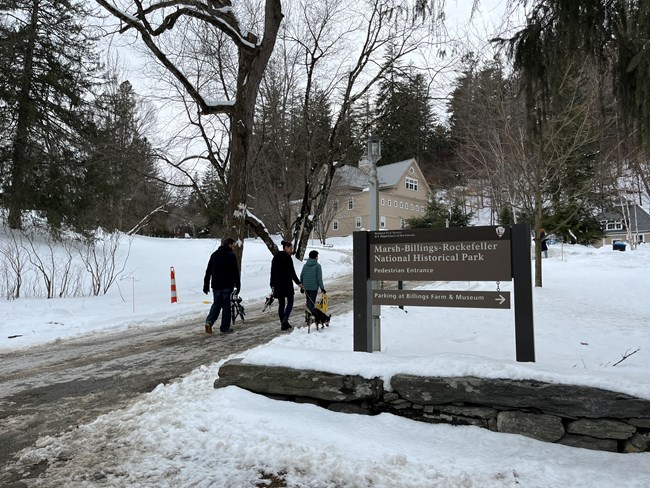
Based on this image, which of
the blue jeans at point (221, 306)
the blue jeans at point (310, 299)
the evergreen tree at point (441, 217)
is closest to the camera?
the blue jeans at point (310, 299)

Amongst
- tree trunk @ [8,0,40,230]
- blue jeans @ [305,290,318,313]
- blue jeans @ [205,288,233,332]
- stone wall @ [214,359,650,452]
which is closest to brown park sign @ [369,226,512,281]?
stone wall @ [214,359,650,452]

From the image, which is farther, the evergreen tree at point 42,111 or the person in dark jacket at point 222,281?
the evergreen tree at point 42,111

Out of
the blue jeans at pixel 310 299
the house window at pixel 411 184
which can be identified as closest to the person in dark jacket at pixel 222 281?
the blue jeans at pixel 310 299

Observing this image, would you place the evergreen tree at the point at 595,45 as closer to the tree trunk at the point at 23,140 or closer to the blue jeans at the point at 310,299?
the blue jeans at the point at 310,299

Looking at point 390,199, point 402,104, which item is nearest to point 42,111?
point 402,104

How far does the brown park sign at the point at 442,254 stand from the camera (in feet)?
14.5

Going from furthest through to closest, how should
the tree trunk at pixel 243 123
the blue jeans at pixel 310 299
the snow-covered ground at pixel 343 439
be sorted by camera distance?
1. the tree trunk at pixel 243 123
2. the blue jeans at pixel 310 299
3. the snow-covered ground at pixel 343 439

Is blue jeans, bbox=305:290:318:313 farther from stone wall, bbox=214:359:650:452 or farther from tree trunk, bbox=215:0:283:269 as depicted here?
tree trunk, bbox=215:0:283:269

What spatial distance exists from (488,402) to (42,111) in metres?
20.8

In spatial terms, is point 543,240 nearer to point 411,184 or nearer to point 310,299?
point 310,299

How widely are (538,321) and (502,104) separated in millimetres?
6010

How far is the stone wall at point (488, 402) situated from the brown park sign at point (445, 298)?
3.35ft

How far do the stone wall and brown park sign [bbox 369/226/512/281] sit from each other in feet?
3.84

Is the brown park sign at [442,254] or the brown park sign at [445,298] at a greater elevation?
the brown park sign at [442,254]
